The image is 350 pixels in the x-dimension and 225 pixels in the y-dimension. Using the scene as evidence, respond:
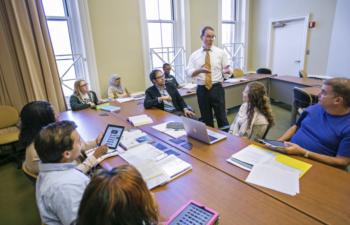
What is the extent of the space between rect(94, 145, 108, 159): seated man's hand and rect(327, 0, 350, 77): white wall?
5.24 metres

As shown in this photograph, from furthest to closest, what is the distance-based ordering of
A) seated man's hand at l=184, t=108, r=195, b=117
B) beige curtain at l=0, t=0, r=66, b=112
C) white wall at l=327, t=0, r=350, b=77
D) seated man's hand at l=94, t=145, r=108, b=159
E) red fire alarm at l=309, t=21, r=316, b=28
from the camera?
red fire alarm at l=309, t=21, r=316, b=28 → white wall at l=327, t=0, r=350, b=77 → beige curtain at l=0, t=0, r=66, b=112 → seated man's hand at l=184, t=108, r=195, b=117 → seated man's hand at l=94, t=145, r=108, b=159

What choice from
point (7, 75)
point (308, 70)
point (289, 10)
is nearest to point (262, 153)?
point (7, 75)

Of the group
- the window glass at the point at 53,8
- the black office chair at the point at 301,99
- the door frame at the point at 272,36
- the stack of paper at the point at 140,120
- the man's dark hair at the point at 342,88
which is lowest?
the black office chair at the point at 301,99

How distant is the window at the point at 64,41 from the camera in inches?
139

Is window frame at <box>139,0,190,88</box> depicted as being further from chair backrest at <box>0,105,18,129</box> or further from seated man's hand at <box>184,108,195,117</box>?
chair backrest at <box>0,105,18,129</box>

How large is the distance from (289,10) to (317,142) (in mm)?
5204

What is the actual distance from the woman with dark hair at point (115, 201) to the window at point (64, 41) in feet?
11.7

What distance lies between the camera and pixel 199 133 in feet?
5.55

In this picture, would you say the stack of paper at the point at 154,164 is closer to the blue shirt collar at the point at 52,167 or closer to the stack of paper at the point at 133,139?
the stack of paper at the point at 133,139

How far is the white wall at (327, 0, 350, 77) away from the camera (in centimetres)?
→ 445

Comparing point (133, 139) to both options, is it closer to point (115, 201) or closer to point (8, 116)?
point (115, 201)

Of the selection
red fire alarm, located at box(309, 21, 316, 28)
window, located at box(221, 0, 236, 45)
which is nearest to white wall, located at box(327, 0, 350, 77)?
red fire alarm, located at box(309, 21, 316, 28)

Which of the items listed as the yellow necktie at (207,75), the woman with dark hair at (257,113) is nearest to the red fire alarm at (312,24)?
the yellow necktie at (207,75)

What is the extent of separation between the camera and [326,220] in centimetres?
92
